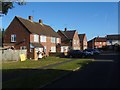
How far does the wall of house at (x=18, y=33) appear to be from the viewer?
64.8 metres

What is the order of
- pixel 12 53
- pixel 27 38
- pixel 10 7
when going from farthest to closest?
1. pixel 27 38
2. pixel 12 53
3. pixel 10 7

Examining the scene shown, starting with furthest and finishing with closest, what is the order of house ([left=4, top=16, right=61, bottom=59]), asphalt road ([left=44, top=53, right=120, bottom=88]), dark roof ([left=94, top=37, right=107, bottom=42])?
dark roof ([left=94, top=37, right=107, bottom=42])
house ([left=4, top=16, right=61, bottom=59])
asphalt road ([left=44, top=53, right=120, bottom=88])

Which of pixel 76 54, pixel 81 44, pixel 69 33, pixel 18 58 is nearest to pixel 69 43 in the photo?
pixel 69 33

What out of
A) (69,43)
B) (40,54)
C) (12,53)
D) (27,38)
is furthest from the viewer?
(69,43)

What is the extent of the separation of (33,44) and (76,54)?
28.7ft

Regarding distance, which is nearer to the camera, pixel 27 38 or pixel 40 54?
pixel 40 54

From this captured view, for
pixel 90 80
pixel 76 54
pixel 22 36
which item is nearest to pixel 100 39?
pixel 76 54

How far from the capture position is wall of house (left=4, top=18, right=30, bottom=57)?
2549 inches

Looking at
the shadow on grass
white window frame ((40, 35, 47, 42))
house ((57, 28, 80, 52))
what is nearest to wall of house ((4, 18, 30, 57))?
white window frame ((40, 35, 47, 42))

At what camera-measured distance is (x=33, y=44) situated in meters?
64.8

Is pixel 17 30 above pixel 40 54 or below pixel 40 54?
above

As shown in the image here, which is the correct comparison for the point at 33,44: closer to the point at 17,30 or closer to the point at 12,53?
the point at 17,30

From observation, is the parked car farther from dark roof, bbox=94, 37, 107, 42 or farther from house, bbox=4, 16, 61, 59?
dark roof, bbox=94, 37, 107, 42

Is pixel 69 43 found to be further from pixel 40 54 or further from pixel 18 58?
pixel 18 58
